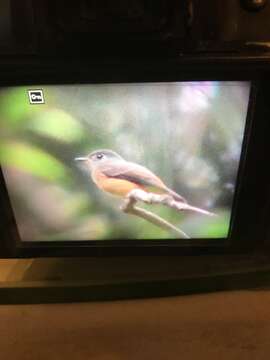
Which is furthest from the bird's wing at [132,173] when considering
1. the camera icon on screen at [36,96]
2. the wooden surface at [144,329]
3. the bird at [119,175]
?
the wooden surface at [144,329]

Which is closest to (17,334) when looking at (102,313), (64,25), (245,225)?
(102,313)

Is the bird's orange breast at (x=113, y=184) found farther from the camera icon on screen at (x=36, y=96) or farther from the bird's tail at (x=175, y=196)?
the camera icon on screen at (x=36, y=96)

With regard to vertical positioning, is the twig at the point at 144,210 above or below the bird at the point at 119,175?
below

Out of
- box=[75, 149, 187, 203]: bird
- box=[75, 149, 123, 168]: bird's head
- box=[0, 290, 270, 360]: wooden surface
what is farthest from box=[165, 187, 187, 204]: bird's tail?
box=[0, 290, 270, 360]: wooden surface

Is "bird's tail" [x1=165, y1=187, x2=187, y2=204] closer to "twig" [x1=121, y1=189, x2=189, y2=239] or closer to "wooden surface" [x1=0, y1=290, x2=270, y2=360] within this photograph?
"twig" [x1=121, y1=189, x2=189, y2=239]

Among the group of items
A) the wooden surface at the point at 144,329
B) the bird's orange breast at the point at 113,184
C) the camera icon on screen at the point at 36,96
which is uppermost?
the camera icon on screen at the point at 36,96

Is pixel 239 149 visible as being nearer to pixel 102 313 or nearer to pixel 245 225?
pixel 245 225
